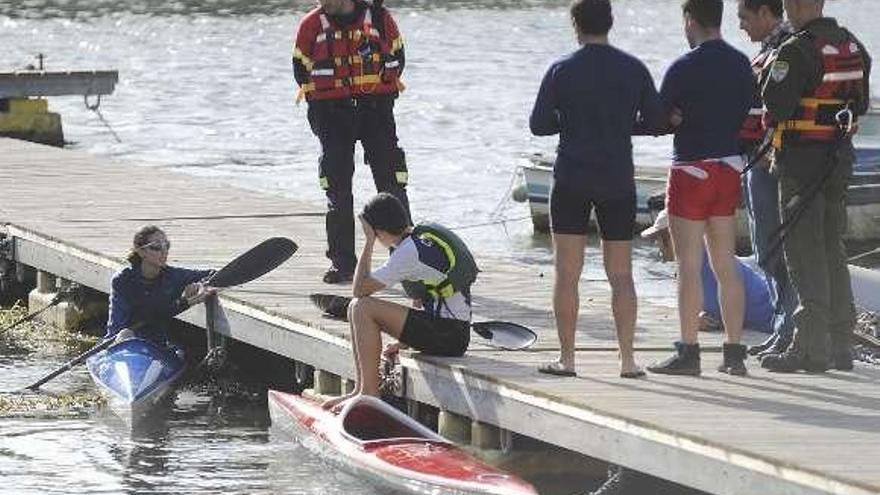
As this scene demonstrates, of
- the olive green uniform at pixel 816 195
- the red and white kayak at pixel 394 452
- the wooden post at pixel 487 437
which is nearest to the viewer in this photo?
the red and white kayak at pixel 394 452

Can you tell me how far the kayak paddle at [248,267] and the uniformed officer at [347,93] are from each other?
1.10 feet

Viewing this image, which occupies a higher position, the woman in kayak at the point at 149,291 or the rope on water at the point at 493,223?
the woman in kayak at the point at 149,291

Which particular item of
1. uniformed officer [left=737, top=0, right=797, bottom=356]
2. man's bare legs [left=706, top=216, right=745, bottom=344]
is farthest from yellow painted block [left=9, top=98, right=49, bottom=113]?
man's bare legs [left=706, top=216, right=745, bottom=344]

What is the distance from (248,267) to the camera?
14.5m

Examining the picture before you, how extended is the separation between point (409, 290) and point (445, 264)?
30cm

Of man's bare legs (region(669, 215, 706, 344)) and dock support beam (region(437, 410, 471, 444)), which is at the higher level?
man's bare legs (region(669, 215, 706, 344))

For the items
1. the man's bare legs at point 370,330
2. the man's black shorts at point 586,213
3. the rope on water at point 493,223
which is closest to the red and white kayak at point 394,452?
the man's bare legs at point 370,330

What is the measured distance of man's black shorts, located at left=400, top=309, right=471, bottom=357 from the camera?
12039mm

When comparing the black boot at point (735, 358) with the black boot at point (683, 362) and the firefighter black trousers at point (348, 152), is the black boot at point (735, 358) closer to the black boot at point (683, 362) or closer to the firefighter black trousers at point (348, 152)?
the black boot at point (683, 362)

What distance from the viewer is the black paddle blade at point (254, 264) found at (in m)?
14.4

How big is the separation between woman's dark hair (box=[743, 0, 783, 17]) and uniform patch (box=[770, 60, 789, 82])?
537 millimetres

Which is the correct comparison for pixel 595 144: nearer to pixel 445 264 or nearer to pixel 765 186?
pixel 765 186

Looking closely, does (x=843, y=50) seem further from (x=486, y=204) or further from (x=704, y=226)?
(x=486, y=204)

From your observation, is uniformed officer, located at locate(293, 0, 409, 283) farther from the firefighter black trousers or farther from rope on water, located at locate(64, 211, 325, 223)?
rope on water, located at locate(64, 211, 325, 223)
